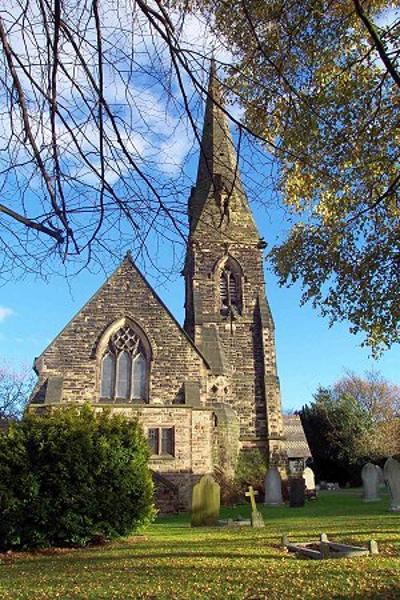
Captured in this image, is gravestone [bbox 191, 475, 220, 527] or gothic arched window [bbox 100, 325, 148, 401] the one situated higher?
gothic arched window [bbox 100, 325, 148, 401]

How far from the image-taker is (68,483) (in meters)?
12.1

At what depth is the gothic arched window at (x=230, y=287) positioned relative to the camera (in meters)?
27.7

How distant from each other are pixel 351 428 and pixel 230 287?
74.3ft

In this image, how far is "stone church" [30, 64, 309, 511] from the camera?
789 inches

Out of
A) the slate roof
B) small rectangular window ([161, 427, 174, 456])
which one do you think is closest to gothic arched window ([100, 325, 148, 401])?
small rectangular window ([161, 427, 174, 456])

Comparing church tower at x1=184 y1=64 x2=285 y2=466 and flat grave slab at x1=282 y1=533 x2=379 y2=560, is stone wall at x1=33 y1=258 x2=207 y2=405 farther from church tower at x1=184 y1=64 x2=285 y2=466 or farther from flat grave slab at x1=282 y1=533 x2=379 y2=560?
flat grave slab at x1=282 y1=533 x2=379 y2=560

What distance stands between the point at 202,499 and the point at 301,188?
27.0ft

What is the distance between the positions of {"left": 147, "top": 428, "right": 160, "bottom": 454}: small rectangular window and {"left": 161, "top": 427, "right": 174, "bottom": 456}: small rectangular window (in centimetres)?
18

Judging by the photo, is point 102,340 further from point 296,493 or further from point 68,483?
point 68,483

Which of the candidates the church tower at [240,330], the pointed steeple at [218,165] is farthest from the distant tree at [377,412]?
the pointed steeple at [218,165]

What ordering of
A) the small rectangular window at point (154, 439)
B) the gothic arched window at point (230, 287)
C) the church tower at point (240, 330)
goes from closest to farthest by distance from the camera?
the small rectangular window at point (154, 439) → the church tower at point (240, 330) → the gothic arched window at point (230, 287)

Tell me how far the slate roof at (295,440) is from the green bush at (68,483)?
887 inches

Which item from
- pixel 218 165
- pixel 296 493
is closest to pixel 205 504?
pixel 296 493

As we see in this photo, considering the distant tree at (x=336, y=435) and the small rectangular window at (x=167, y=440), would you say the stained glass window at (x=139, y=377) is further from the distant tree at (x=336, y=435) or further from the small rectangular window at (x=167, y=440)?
the distant tree at (x=336, y=435)
